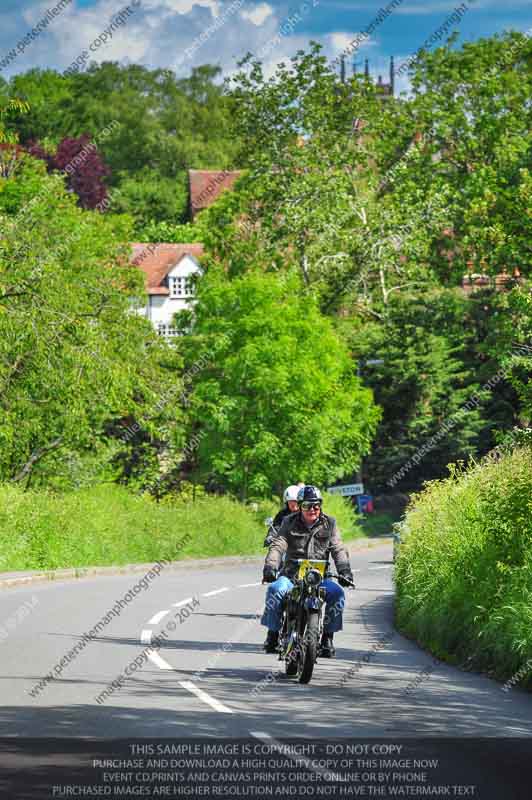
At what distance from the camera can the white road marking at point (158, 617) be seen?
75.9 feet

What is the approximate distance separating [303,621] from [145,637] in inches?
233

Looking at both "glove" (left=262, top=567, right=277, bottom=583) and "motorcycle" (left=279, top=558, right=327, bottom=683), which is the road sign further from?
"glove" (left=262, top=567, right=277, bottom=583)

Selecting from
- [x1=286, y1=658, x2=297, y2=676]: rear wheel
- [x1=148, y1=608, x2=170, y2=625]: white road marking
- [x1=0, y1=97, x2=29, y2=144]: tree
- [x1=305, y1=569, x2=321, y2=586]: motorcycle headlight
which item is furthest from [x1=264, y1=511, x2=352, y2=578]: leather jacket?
[x1=0, y1=97, x2=29, y2=144]: tree

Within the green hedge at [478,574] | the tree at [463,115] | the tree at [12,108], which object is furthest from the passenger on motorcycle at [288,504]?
the tree at [463,115]

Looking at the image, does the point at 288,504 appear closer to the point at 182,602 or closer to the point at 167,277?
the point at 182,602

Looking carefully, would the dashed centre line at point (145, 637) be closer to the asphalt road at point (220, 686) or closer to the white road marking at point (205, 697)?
the asphalt road at point (220, 686)

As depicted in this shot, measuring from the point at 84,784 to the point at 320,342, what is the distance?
47.6 meters

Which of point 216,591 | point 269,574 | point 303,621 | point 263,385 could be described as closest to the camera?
point 303,621

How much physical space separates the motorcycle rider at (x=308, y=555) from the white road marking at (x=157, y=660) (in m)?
1.22

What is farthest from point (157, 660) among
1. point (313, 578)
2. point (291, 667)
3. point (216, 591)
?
point (216, 591)

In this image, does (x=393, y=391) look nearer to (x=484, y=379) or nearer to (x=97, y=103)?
(x=484, y=379)

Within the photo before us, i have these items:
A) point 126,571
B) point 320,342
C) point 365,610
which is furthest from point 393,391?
point 365,610

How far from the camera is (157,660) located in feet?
55.7

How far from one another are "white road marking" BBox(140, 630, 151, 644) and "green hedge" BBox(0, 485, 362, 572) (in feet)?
50.9
